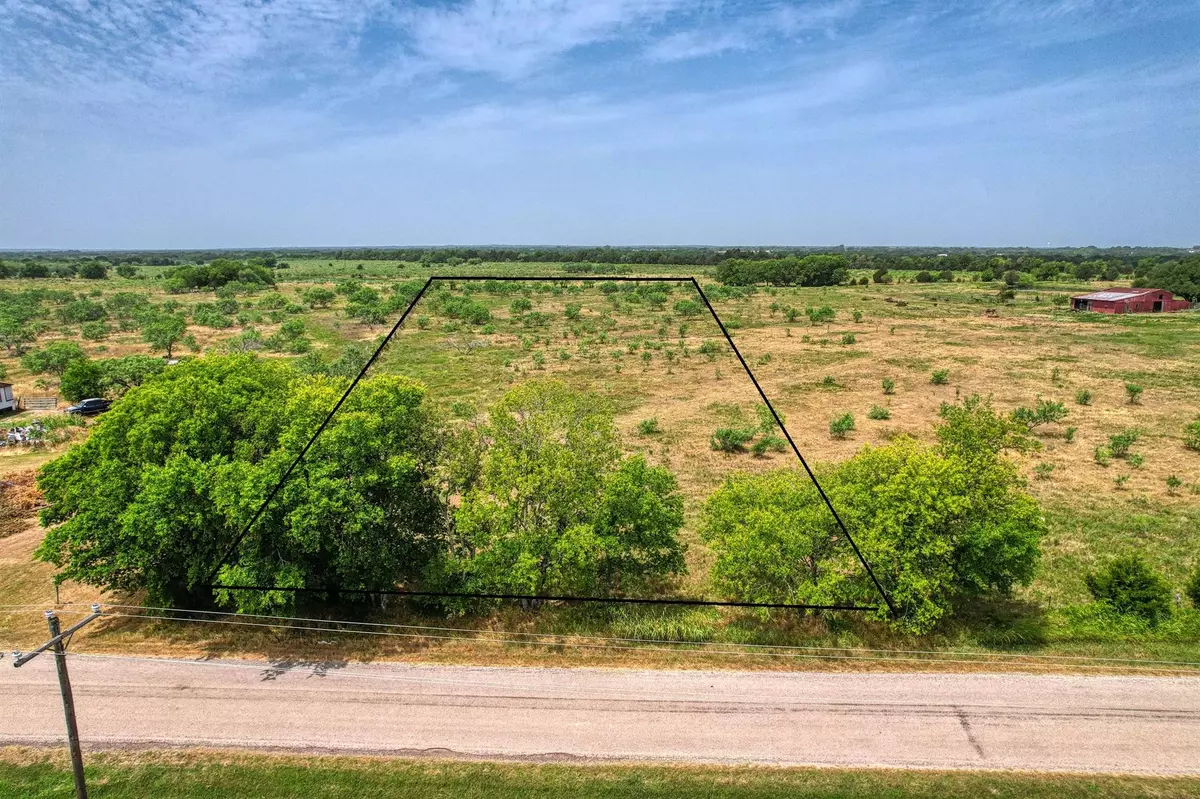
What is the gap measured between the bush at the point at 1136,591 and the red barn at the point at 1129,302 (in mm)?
111446

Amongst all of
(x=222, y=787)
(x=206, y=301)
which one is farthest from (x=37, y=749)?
(x=206, y=301)

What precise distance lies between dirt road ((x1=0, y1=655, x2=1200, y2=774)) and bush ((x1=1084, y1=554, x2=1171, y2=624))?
12.0 feet

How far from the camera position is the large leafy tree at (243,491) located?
2017 centimetres

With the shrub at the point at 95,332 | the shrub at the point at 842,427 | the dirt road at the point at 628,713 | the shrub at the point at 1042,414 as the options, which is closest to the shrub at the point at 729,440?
the shrub at the point at 842,427

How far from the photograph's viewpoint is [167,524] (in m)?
19.7

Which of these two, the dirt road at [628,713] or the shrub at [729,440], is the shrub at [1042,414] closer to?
the shrub at [729,440]


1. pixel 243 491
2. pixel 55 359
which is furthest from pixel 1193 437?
pixel 55 359

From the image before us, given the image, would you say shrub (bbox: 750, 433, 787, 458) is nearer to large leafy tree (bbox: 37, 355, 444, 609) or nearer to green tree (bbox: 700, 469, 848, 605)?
green tree (bbox: 700, 469, 848, 605)

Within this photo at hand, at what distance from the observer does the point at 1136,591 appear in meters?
23.1

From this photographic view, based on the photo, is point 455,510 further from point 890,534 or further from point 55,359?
point 55,359

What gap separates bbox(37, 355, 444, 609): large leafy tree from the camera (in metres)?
20.2

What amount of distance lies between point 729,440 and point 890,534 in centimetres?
2470

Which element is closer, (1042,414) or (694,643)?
(694,643)

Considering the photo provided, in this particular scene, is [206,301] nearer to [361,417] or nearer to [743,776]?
[361,417]
